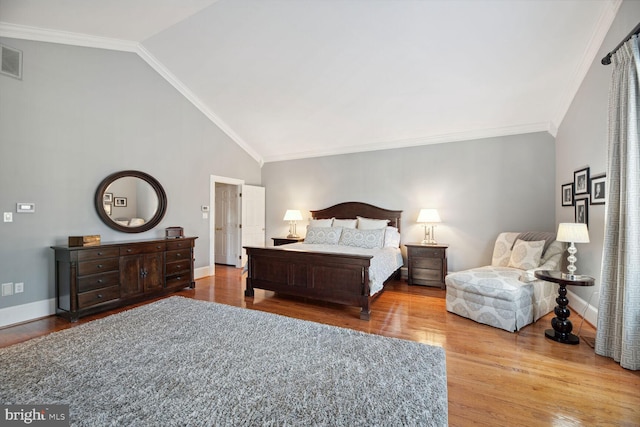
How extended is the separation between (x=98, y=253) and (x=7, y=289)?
88 centimetres

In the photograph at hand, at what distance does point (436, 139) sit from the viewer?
15.8 feet

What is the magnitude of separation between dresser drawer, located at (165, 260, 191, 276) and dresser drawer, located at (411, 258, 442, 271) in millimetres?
3740

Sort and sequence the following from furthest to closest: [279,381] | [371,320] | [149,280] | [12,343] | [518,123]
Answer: [518,123], [149,280], [371,320], [12,343], [279,381]

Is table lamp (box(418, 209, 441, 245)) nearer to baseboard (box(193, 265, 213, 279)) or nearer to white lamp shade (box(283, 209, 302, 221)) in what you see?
white lamp shade (box(283, 209, 302, 221))

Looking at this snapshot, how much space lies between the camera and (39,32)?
125 inches

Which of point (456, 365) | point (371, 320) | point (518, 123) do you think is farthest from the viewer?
point (518, 123)

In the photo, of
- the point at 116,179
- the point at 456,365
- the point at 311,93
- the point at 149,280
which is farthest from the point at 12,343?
the point at 311,93

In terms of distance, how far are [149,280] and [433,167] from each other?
4939mm

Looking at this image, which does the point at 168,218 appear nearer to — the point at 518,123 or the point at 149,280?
the point at 149,280

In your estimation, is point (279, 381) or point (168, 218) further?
point (168, 218)

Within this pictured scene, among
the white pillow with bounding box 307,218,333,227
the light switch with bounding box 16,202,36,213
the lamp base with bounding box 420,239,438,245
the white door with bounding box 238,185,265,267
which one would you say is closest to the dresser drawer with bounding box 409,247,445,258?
the lamp base with bounding box 420,239,438,245

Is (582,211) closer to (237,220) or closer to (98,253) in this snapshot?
(98,253)

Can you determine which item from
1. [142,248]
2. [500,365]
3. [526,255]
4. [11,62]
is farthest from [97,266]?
[526,255]

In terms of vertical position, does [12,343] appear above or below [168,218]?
below
